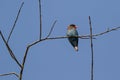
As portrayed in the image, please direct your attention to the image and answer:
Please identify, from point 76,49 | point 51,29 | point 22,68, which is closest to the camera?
point 22,68

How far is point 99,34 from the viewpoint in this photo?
3.79 meters

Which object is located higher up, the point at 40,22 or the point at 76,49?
the point at 40,22

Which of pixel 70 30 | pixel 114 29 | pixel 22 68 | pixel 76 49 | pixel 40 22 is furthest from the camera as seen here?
pixel 70 30

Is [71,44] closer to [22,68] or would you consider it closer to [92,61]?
→ [22,68]

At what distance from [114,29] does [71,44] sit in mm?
5825

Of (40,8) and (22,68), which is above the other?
(40,8)

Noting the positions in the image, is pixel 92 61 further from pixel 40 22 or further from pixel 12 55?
pixel 40 22

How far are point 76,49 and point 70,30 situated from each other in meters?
1.09

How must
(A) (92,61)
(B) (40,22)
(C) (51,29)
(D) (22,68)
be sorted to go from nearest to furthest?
(A) (92,61)
(D) (22,68)
(B) (40,22)
(C) (51,29)

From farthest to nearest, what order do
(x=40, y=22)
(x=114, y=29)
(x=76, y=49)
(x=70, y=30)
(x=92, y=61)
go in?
(x=70, y=30)
(x=76, y=49)
(x=40, y=22)
(x=114, y=29)
(x=92, y=61)

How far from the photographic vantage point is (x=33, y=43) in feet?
12.1

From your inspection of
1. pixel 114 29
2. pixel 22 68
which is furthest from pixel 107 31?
pixel 22 68

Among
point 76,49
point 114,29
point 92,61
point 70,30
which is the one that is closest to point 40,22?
point 114,29

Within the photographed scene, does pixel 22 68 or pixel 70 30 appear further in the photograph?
pixel 70 30
